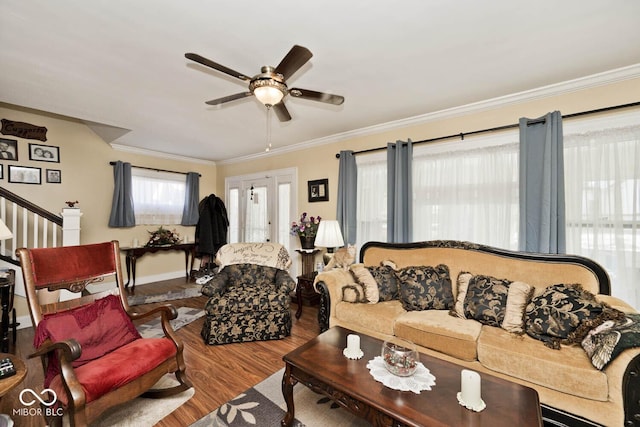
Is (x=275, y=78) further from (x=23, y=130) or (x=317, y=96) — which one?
(x=23, y=130)

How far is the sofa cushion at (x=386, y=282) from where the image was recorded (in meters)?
2.70

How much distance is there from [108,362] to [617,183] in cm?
410

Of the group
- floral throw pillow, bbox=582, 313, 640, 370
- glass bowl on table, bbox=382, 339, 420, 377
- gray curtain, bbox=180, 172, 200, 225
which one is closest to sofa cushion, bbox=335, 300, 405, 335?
glass bowl on table, bbox=382, 339, 420, 377

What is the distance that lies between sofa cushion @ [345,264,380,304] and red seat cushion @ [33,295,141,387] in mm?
1984

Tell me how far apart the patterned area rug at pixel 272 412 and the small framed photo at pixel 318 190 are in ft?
8.93

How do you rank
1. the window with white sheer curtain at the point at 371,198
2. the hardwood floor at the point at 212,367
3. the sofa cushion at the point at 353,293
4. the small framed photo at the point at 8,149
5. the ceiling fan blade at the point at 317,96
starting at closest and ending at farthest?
1. the hardwood floor at the point at 212,367
2. the ceiling fan blade at the point at 317,96
3. the sofa cushion at the point at 353,293
4. the small framed photo at the point at 8,149
5. the window with white sheer curtain at the point at 371,198

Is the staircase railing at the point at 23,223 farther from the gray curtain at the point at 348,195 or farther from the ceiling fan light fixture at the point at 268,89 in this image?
the gray curtain at the point at 348,195

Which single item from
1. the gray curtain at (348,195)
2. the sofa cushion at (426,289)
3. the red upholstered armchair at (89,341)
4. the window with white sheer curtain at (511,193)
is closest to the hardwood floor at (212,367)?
the red upholstered armchair at (89,341)

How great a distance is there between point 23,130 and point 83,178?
2.89 feet

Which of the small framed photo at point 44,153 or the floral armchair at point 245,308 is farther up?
the small framed photo at point 44,153

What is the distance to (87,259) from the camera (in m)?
2.01

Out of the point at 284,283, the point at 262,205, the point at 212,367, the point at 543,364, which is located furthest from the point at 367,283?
the point at 262,205

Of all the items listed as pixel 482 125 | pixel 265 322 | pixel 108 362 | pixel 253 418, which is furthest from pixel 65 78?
pixel 482 125

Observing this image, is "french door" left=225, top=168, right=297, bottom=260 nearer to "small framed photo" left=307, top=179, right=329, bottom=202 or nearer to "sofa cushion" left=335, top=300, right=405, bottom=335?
"small framed photo" left=307, top=179, right=329, bottom=202
